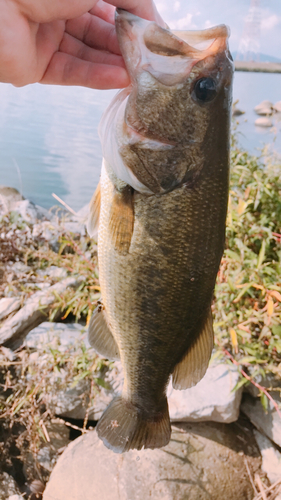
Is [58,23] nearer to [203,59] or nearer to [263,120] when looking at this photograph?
[203,59]

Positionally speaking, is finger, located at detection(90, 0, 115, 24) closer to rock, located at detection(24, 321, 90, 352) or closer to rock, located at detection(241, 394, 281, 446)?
rock, located at detection(24, 321, 90, 352)

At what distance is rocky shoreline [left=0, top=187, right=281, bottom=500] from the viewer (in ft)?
7.06

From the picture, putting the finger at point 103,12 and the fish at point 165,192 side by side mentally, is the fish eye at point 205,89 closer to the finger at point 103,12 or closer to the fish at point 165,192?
the fish at point 165,192

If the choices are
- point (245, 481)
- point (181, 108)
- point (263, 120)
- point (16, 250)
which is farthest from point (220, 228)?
point (263, 120)

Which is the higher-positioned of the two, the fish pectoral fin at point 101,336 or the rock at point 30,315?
the fish pectoral fin at point 101,336

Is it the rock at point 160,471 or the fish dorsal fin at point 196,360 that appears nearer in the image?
the fish dorsal fin at point 196,360

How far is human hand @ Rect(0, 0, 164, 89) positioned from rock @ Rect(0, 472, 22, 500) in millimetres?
2410

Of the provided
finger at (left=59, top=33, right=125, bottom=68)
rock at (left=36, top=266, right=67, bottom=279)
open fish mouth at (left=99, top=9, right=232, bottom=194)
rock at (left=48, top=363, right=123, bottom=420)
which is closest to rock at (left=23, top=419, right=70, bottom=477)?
rock at (left=48, top=363, right=123, bottom=420)

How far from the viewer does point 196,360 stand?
131cm

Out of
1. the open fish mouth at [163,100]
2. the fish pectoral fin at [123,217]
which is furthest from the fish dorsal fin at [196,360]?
the open fish mouth at [163,100]

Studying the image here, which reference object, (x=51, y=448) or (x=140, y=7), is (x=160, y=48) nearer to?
(x=140, y=7)

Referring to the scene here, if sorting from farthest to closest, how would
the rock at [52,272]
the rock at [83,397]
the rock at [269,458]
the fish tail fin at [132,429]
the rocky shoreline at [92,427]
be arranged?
the rock at [52,272] → the rock at [83,397] → the rock at [269,458] → the rocky shoreline at [92,427] → the fish tail fin at [132,429]

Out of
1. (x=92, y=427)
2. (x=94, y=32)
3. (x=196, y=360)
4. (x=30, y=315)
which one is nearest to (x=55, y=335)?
(x=30, y=315)

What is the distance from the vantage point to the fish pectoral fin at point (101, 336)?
141cm
